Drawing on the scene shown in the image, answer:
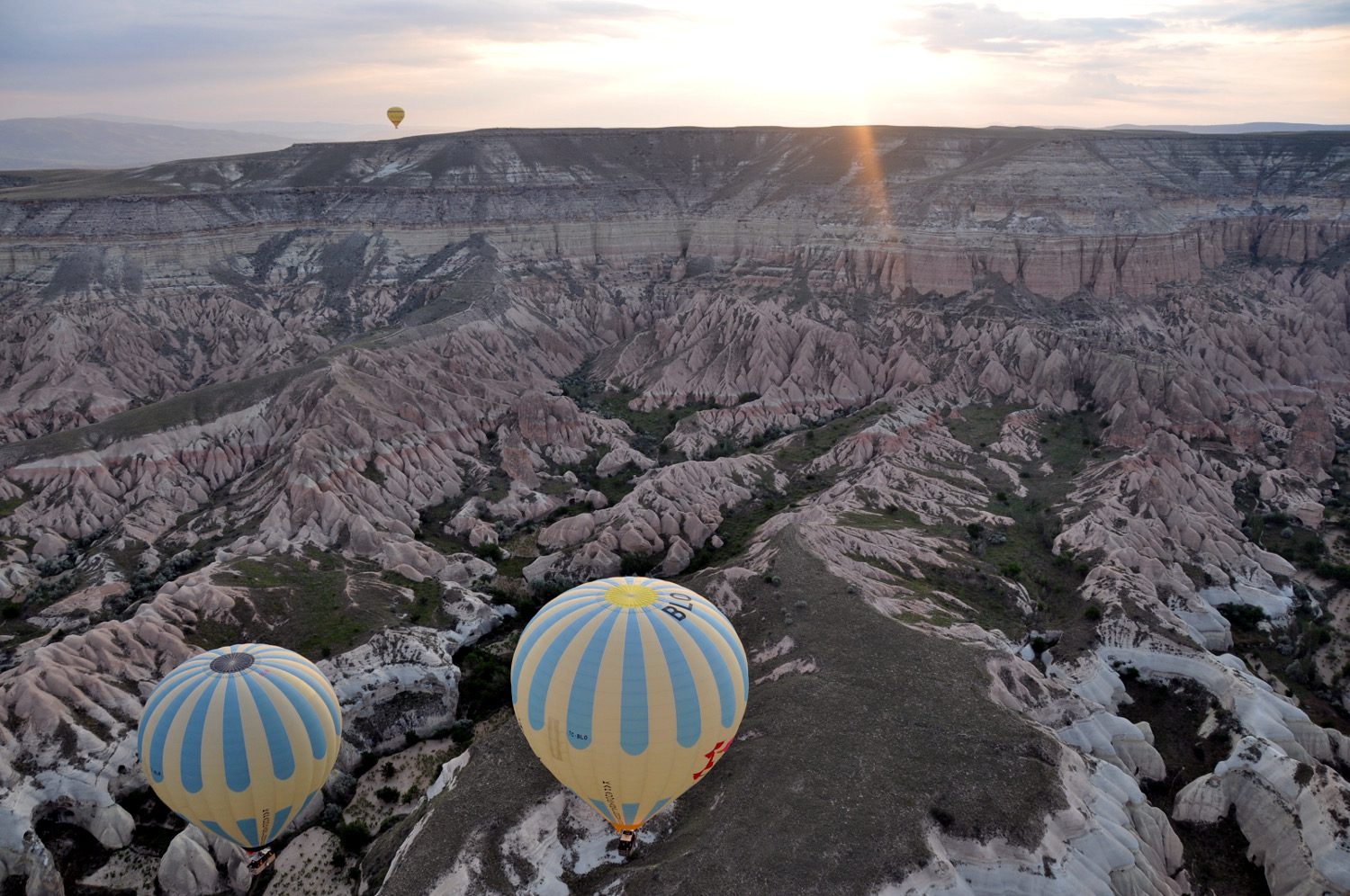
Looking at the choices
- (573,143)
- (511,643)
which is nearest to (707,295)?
(573,143)

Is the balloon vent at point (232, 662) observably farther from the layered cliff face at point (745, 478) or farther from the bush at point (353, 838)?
the bush at point (353, 838)

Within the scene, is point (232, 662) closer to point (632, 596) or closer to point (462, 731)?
point (462, 731)

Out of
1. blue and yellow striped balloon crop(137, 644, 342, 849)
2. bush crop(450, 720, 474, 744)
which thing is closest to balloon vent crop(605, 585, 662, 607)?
blue and yellow striped balloon crop(137, 644, 342, 849)

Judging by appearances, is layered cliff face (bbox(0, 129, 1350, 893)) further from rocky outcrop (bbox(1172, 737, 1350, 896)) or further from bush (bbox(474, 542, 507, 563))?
bush (bbox(474, 542, 507, 563))

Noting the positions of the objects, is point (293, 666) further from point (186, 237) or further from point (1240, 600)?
point (186, 237)

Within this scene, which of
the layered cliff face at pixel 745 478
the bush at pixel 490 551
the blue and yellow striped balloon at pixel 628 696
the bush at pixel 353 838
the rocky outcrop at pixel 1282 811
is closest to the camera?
the blue and yellow striped balloon at pixel 628 696

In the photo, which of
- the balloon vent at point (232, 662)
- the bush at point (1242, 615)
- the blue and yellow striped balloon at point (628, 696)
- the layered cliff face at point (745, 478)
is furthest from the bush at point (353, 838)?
the bush at point (1242, 615)
